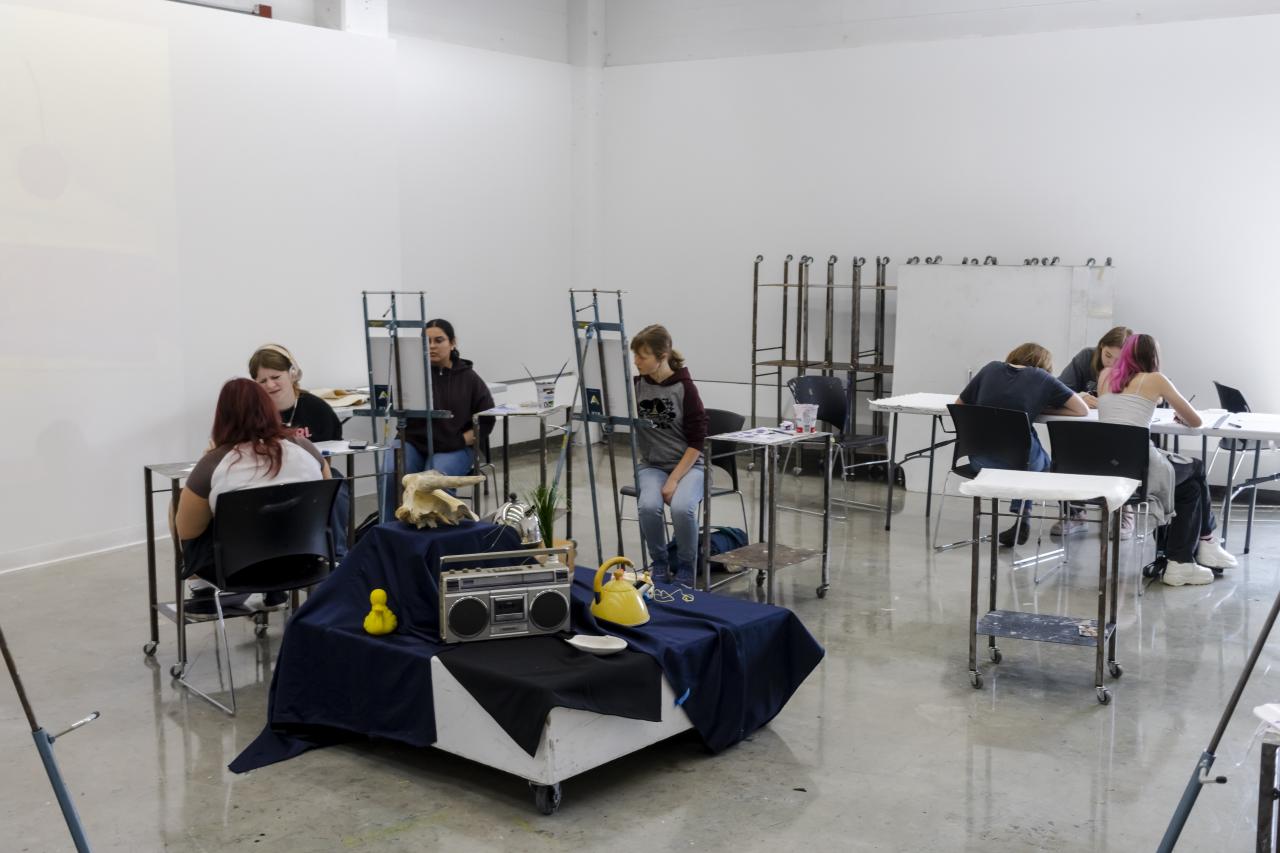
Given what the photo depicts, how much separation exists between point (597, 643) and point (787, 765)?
708 mm

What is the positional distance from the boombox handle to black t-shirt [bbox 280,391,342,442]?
188 cm

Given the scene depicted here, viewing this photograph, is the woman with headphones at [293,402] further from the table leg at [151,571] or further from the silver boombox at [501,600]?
the silver boombox at [501,600]

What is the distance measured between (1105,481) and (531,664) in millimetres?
2227

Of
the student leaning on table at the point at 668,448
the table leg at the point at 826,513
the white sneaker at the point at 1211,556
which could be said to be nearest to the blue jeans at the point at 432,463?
the student leaning on table at the point at 668,448

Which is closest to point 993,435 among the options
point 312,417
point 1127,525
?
point 1127,525

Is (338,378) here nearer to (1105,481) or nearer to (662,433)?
(662,433)

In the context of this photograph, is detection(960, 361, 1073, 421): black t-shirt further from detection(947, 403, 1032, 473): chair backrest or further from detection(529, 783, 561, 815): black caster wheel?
detection(529, 783, 561, 815): black caster wheel

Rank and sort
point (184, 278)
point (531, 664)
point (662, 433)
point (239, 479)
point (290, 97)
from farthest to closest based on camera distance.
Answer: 1. point (290, 97)
2. point (184, 278)
3. point (662, 433)
4. point (239, 479)
5. point (531, 664)

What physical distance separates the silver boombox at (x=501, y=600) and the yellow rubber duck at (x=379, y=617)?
21cm

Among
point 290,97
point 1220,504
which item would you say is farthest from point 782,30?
point 1220,504

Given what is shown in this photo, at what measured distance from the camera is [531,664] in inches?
138

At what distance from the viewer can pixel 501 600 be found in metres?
3.66

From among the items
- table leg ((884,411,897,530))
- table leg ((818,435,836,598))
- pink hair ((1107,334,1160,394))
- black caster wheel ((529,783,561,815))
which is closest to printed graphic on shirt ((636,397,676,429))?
table leg ((818,435,836,598))

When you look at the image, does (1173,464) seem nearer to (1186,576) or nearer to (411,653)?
(1186,576)
